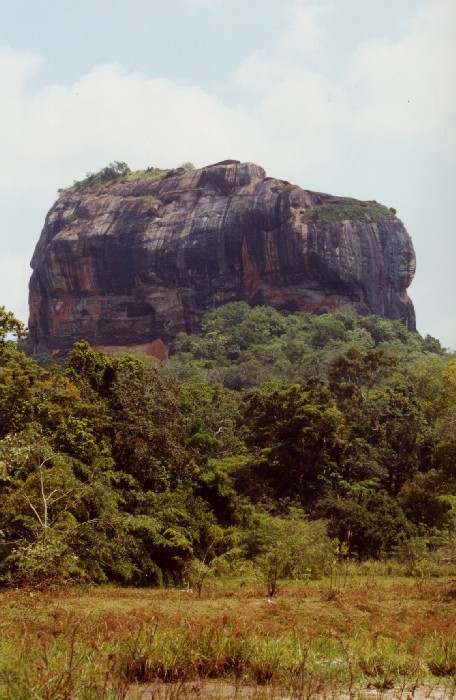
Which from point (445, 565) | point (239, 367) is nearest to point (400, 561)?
point (445, 565)

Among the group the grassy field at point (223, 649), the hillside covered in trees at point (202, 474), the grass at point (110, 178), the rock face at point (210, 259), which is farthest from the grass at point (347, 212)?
the grassy field at point (223, 649)

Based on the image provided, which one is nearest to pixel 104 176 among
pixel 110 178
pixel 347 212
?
pixel 110 178

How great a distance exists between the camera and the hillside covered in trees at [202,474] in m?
14.7

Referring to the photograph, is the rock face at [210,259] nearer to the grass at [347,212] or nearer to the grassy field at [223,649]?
the grass at [347,212]

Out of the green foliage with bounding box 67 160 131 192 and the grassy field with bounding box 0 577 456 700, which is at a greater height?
the green foliage with bounding box 67 160 131 192

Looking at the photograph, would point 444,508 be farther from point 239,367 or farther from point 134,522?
point 239,367

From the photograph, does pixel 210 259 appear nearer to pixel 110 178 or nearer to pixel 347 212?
pixel 347 212

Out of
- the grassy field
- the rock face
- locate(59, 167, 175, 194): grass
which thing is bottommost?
the grassy field

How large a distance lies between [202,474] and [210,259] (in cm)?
5491

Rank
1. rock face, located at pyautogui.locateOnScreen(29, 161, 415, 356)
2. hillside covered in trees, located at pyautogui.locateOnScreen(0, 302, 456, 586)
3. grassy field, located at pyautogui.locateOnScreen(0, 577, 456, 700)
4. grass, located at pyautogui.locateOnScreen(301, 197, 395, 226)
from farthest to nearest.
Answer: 1. grass, located at pyautogui.locateOnScreen(301, 197, 395, 226)
2. rock face, located at pyautogui.locateOnScreen(29, 161, 415, 356)
3. hillside covered in trees, located at pyautogui.locateOnScreen(0, 302, 456, 586)
4. grassy field, located at pyautogui.locateOnScreen(0, 577, 456, 700)

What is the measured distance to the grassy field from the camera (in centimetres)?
515

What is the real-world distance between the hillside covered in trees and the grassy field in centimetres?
306

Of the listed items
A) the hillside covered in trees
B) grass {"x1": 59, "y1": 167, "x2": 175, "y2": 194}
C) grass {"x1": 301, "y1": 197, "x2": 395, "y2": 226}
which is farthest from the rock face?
the hillside covered in trees

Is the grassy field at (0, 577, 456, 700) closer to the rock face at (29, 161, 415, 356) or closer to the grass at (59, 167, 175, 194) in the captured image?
the rock face at (29, 161, 415, 356)
